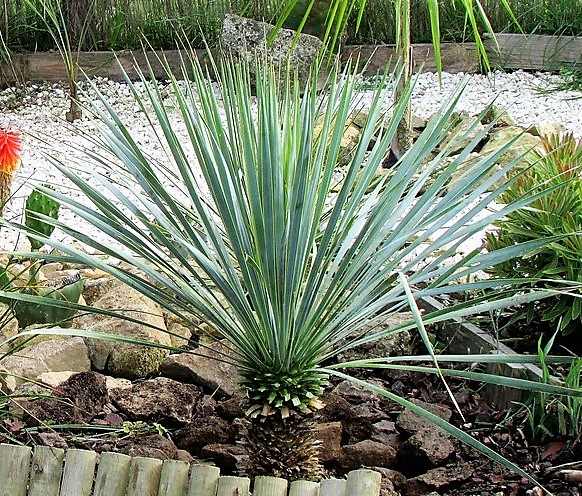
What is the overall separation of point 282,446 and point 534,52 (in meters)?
5.87

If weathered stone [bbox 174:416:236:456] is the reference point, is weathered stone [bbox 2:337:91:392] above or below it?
above

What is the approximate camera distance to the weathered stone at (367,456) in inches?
93.9

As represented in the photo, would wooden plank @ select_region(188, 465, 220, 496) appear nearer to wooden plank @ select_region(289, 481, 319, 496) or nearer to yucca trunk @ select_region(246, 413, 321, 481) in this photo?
wooden plank @ select_region(289, 481, 319, 496)

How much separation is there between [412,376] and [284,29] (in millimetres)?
4636

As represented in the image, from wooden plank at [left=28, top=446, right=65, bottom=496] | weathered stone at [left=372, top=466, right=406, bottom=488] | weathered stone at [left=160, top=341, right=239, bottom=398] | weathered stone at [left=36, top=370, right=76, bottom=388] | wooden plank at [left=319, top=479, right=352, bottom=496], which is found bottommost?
weathered stone at [left=372, top=466, right=406, bottom=488]

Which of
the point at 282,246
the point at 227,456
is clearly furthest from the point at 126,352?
the point at 282,246

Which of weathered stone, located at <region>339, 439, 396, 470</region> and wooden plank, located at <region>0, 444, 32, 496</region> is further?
weathered stone, located at <region>339, 439, 396, 470</region>

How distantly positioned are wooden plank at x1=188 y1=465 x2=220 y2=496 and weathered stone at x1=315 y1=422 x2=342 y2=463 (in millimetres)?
730

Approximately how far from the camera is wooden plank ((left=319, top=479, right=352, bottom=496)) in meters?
1.61

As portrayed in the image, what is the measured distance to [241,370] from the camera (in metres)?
2.00

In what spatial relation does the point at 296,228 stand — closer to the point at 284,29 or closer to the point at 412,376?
the point at 412,376

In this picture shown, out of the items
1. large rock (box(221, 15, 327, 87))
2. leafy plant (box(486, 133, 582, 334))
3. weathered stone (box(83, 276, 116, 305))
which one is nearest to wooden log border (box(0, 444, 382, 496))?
leafy plant (box(486, 133, 582, 334))

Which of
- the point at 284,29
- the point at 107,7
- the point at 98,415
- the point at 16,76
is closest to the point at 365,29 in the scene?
the point at 284,29

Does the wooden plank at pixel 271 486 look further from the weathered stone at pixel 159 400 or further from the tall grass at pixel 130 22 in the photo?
the tall grass at pixel 130 22
